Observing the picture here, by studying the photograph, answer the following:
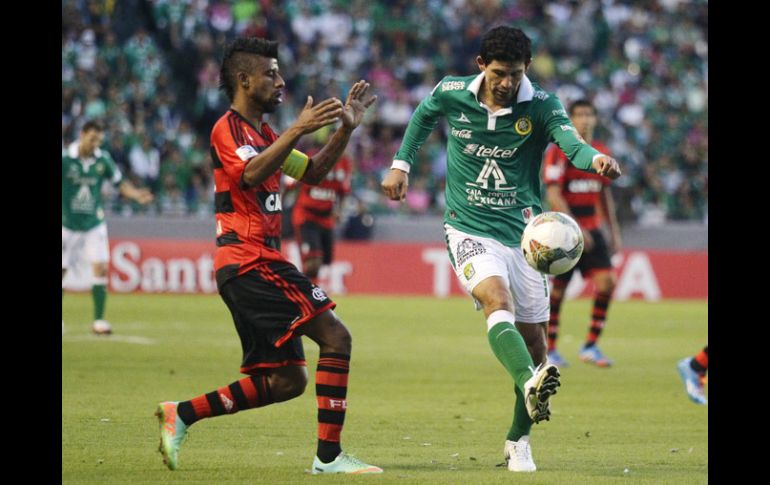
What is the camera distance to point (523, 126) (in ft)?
26.2

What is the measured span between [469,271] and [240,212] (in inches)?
56.2

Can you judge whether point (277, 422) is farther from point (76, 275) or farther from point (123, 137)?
point (123, 137)

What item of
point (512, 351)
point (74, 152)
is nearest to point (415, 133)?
point (512, 351)

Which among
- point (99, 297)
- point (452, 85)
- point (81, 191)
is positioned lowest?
point (99, 297)

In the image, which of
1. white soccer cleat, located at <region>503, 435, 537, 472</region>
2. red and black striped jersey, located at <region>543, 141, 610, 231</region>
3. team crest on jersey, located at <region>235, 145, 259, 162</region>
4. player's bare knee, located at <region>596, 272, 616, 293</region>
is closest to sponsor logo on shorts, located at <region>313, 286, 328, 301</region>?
team crest on jersey, located at <region>235, 145, 259, 162</region>

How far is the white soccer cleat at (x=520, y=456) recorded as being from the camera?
757cm

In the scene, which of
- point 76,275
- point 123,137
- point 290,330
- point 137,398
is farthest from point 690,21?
point 290,330

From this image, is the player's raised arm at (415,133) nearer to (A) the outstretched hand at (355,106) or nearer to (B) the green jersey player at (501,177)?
(B) the green jersey player at (501,177)

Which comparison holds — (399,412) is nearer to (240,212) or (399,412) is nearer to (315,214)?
(240,212)

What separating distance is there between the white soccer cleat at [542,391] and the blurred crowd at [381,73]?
17.9 m

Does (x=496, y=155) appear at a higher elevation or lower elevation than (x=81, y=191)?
higher

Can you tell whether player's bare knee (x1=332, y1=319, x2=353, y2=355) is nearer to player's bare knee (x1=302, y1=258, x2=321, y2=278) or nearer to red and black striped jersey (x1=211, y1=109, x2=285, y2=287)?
red and black striped jersey (x1=211, y1=109, x2=285, y2=287)

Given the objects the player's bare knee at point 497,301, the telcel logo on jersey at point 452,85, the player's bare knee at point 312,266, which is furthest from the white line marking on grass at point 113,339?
the player's bare knee at point 497,301

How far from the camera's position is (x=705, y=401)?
1132 cm
